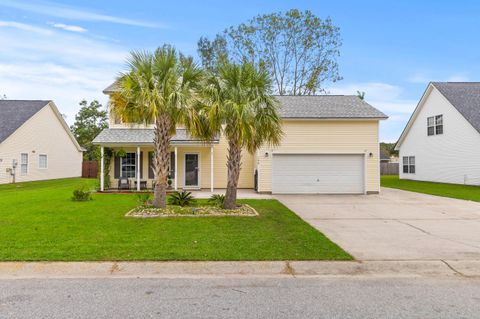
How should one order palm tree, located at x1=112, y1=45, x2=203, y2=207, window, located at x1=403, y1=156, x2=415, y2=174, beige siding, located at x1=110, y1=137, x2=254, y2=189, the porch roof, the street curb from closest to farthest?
the street curb < palm tree, located at x1=112, y1=45, x2=203, y2=207 < the porch roof < beige siding, located at x1=110, y1=137, x2=254, y2=189 < window, located at x1=403, y1=156, x2=415, y2=174

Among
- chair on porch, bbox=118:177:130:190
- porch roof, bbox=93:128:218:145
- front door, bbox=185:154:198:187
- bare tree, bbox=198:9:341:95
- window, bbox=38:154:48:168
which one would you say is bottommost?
chair on porch, bbox=118:177:130:190

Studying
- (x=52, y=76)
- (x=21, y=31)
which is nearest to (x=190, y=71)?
(x=21, y=31)

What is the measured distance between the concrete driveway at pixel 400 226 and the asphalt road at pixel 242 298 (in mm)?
1412

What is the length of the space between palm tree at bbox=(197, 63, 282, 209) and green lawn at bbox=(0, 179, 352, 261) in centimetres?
225

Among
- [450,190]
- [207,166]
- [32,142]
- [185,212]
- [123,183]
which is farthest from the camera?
[32,142]

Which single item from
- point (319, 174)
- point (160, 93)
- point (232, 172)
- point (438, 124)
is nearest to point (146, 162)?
point (232, 172)

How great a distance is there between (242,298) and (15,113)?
24964 millimetres

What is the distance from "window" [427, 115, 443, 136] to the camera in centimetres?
2342

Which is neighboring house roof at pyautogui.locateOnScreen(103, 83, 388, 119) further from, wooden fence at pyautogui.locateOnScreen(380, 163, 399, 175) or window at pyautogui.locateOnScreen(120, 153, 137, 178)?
wooden fence at pyautogui.locateOnScreen(380, 163, 399, 175)

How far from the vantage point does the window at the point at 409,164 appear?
27169mm

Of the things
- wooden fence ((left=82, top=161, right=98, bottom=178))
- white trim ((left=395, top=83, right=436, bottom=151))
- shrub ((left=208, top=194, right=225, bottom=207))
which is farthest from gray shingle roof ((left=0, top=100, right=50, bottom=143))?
white trim ((left=395, top=83, right=436, bottom=151))

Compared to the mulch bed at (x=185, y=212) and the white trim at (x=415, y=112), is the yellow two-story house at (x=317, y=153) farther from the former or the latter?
the white trim at (x=415, y=112)

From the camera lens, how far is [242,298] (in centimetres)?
392

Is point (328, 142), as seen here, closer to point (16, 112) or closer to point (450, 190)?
point (450, 190)
